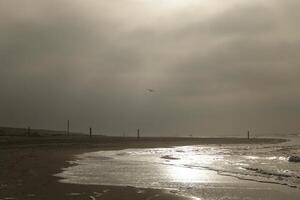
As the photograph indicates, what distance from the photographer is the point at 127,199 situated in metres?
14.9

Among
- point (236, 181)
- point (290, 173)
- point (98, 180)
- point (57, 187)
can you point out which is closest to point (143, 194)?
point (57, 187)

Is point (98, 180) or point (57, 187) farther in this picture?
point (98, 180)

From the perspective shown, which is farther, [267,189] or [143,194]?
[267,189]

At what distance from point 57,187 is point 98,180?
123 inches

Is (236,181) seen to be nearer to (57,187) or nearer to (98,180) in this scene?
(98,180)

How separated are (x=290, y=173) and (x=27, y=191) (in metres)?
13.5

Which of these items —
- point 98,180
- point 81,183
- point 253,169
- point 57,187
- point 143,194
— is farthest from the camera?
point 253,169

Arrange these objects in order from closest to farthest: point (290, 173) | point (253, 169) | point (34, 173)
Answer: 1. point (34, 173)
2. point (290, 173)
3. point (253, 169)

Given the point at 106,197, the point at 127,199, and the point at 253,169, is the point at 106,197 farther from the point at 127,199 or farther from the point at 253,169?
the point at 253,169

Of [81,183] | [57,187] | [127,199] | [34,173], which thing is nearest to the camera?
[127,199]

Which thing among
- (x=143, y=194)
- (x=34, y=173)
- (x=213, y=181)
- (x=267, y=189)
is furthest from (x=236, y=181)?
(x=34, y=173)

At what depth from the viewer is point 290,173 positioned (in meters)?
24.5

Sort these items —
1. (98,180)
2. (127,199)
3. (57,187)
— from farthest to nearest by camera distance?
(98,180) < (57,187) < (127,199)

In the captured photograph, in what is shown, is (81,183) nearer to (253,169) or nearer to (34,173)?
(34,173)
